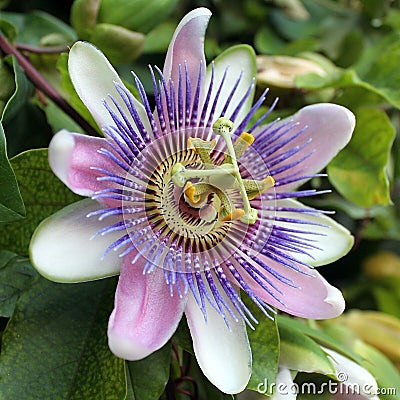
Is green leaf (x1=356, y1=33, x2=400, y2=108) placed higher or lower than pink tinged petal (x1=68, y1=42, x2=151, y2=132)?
lower

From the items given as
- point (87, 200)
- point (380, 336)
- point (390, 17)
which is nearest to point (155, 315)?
point (87, 200)

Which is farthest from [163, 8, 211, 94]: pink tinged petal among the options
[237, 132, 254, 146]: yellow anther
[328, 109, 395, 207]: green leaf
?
[328, 109, 395, 207]: green leaf

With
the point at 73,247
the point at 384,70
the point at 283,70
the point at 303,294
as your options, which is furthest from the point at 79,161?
the point at 384,70

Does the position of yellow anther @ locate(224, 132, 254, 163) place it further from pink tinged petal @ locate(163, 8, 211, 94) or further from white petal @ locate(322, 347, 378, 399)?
white petal @ locate(322, 347, 378, 399)

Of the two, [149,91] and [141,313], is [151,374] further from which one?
→ [149,91]

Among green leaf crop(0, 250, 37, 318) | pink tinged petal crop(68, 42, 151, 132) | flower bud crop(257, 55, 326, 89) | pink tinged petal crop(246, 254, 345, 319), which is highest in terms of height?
pink tinged petal crop(68, 42, 151, 132)
